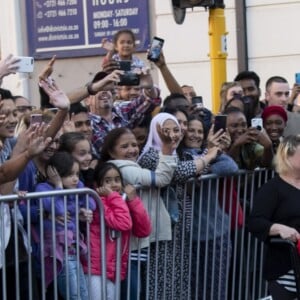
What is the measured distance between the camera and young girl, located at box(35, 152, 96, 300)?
606 centimetres

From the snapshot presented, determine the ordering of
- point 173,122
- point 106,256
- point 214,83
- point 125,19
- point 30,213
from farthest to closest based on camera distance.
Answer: point 125,19, point 214,83, point 173,122, point 106,256, point 30,213

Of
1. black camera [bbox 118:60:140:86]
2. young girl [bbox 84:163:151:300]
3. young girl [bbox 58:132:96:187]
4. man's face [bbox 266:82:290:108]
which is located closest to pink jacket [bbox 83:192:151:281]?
young girl [bbox 84:163:151:300]

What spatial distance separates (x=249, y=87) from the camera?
383 inches

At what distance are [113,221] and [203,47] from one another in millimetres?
8266

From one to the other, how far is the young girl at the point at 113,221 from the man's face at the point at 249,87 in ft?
10.9

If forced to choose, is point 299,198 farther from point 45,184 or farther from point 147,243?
point 45,184

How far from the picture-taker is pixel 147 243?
22.2 ft

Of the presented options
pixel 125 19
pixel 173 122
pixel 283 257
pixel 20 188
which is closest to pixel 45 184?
pixel 20 188

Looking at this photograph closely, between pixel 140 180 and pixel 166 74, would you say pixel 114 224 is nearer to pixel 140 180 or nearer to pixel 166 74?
pixel 140 180

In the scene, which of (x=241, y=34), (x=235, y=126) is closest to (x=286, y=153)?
(x=235, y=126)

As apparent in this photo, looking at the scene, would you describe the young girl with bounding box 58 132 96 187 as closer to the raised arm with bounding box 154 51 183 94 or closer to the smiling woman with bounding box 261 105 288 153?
the smiling woman with bounding box 261 105 288 153

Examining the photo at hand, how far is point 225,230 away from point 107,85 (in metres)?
1.46

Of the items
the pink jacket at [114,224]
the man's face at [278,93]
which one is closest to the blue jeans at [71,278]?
the pink jacket at [114,224]

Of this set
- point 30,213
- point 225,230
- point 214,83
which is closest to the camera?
point 30,213
